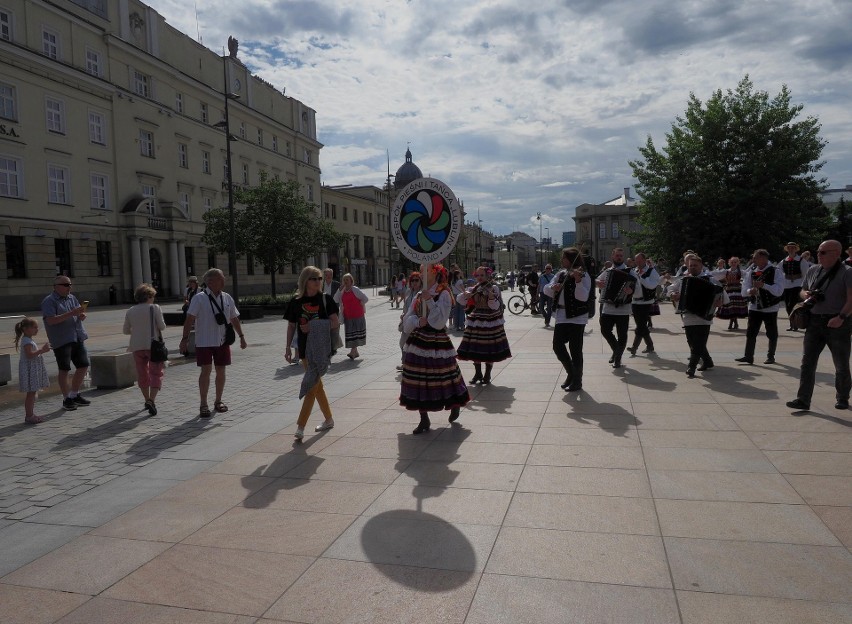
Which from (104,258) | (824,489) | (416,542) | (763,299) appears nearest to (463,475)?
(416,542)

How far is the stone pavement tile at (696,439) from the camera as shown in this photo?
554 centimetres

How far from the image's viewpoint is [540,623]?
9.39ft

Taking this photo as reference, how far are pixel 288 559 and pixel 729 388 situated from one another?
21.0 feet

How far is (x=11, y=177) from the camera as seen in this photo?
3141 centimetres

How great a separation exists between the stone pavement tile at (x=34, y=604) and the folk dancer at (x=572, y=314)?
6.23 m

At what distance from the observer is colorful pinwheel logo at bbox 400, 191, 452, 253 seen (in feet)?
18.8

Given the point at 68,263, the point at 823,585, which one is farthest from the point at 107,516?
the point at 68,263

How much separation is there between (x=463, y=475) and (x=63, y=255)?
35929 millimetres

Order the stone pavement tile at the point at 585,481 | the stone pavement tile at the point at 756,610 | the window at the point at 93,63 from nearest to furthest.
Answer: the stone pavement tile at the point at 756,610 < the stone pavement tile at the point at 585,481 < the window at the point at 93,63

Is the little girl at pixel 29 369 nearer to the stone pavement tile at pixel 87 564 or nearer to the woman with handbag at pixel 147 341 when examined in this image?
the woman with handbag at pixel 147 341

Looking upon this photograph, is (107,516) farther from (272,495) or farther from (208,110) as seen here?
(208,110)

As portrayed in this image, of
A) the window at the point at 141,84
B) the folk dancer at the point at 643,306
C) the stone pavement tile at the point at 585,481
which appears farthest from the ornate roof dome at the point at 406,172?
the stone pavement tile at the point at 585,481

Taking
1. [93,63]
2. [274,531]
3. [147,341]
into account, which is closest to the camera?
[274,531]

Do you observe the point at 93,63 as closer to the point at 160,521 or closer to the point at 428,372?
the point at 428,372
